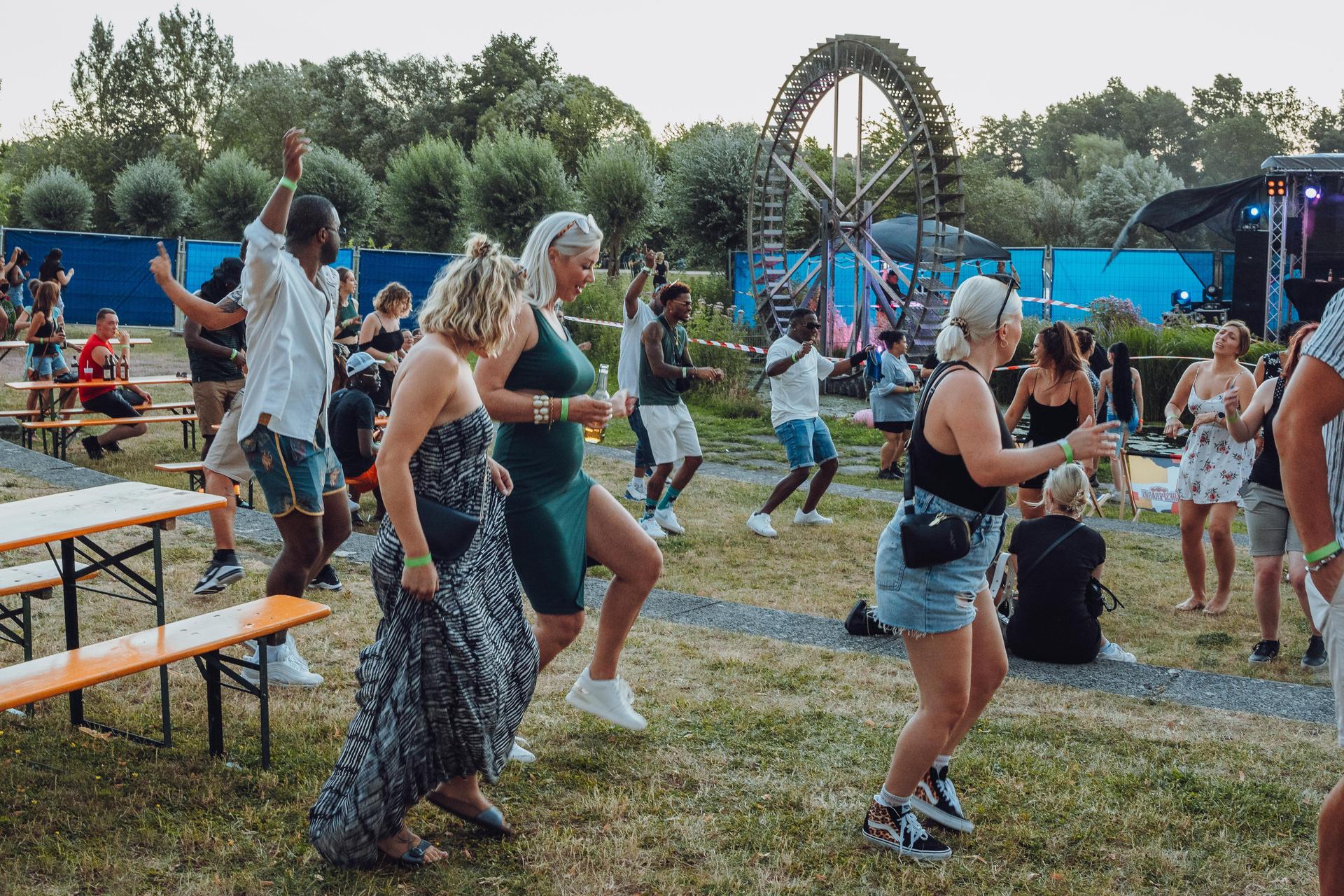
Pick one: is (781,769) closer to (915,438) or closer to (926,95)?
(915,438)

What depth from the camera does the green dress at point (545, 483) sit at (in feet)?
12.8

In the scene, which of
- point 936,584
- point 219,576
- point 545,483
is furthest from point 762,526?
point 936,584

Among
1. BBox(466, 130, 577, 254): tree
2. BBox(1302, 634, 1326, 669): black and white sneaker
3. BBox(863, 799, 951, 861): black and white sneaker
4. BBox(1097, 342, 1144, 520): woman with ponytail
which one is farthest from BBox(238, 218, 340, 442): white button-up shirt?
BBox(466, 130, 577, 254): tree

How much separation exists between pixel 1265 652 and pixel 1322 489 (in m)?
3.75

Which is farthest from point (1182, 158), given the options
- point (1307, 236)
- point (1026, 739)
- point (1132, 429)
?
point (1026, 739)

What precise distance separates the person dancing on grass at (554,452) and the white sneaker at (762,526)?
4636 millimetres

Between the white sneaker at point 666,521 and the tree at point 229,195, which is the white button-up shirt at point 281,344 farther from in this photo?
the tree at point 229,195

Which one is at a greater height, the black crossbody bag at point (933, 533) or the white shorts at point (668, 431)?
the black crossbody bag at point (933, 533)

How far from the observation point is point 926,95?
61.4 feet

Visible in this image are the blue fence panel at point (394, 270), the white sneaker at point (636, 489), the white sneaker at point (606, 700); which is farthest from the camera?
the blue fence panel at point (394, 270)

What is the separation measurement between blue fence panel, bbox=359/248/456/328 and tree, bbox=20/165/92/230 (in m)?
24.4

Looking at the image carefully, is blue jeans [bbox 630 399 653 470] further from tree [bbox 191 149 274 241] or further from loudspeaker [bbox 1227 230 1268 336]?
A: tree [bbox 191 149 274 241]

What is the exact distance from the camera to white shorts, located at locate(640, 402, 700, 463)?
28.3ft

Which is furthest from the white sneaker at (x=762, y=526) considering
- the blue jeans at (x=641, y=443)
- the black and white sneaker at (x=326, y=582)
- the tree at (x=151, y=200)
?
the tree at (x=151, y=200)
